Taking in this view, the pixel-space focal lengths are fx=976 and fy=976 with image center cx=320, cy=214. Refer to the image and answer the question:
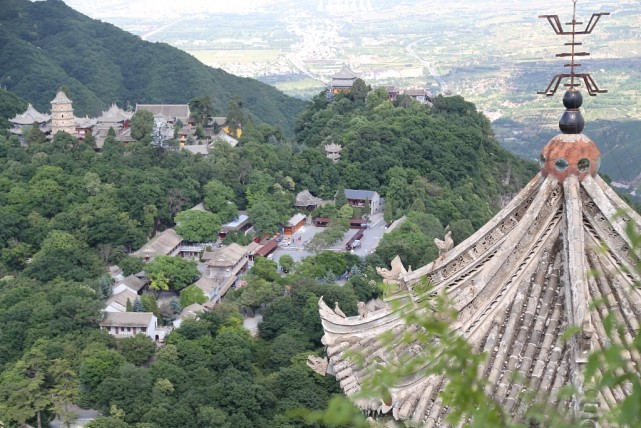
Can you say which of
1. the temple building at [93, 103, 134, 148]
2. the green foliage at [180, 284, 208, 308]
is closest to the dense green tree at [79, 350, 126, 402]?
the green foliage at [180, 284, 208, 308]

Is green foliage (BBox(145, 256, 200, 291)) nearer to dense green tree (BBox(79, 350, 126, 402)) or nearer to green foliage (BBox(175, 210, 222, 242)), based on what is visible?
green foliage (BBox(175, 210, 222, 242))

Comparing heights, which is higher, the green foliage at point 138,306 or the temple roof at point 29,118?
the temple roof at point 29,118

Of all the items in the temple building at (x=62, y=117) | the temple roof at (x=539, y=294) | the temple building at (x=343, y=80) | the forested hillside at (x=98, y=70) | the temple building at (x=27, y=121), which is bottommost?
the forested hillside at (x=98, y=70)

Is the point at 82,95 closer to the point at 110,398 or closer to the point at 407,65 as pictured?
the point at 407,65

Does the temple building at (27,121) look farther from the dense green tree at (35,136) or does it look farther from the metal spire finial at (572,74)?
the metal spire finial at (572,74)

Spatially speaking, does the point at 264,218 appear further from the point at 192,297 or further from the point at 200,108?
the point at 200,108

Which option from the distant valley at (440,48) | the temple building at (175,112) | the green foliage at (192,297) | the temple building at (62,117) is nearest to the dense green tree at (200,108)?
the temple building at (175,112)
